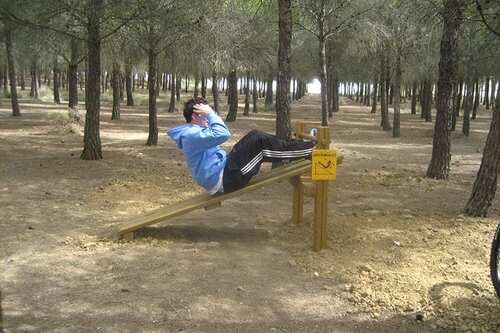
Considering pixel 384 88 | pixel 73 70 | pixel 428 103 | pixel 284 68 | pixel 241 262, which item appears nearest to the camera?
pixel 241 262

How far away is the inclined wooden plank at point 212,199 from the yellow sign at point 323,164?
31 cm

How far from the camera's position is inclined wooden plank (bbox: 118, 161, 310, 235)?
5363 mm

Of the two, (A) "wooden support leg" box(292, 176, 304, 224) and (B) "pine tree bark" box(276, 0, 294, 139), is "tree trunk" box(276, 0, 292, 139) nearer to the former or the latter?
(B) "pine tree bark" box(276, 0, 294, 139)

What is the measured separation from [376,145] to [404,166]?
529 cm

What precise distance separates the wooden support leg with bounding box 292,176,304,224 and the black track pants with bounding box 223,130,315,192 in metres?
0.39

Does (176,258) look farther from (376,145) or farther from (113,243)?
(376,145)

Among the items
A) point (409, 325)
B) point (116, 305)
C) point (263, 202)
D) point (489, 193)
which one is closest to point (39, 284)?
point (116, 305)

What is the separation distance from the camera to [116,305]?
3893mm

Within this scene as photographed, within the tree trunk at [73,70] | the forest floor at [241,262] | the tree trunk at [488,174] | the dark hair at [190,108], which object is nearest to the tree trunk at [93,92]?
the forest floor at [241,262]

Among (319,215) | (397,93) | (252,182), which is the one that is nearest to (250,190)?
(252,182)

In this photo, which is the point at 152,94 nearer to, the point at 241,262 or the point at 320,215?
the point at 320,215

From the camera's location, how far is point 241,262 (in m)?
4.91

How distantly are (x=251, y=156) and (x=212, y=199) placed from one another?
59 centimetres

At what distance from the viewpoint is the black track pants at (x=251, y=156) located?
210 inches
